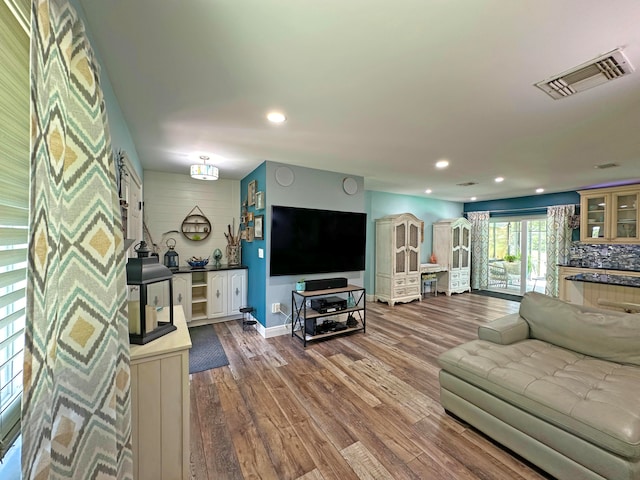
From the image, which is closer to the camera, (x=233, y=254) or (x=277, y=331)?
(x=277, y=331)

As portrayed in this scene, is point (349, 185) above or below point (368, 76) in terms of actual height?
below

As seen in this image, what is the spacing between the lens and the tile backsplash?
473 centimetres

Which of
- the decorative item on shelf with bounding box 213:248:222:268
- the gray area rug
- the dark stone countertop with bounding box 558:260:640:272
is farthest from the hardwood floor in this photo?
the dark stone countertop with bounding box 558:260:640:272

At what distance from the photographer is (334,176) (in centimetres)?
402

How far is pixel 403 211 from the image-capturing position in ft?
20.2

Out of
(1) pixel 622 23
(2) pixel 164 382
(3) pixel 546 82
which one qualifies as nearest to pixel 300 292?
(2) pixel 164 382

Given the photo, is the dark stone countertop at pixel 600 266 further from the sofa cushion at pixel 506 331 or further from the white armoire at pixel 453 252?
the sofa cushion at pixel 506 331

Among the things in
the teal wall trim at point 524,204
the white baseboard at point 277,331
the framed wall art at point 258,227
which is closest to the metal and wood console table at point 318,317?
the white baseboard at point 277,331

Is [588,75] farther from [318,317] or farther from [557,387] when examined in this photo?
[318,317]

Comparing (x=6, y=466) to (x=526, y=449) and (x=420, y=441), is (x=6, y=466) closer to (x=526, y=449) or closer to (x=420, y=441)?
(x=420, y=441)

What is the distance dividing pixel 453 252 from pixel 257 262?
4.80 m

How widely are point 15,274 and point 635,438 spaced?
259cm

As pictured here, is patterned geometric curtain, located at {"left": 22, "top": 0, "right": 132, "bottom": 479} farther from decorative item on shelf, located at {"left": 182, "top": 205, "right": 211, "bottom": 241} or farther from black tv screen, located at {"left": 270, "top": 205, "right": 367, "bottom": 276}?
decorative item on shelf, located at {"left": 182, "top": 205, "right": 211, "bottom": 241}

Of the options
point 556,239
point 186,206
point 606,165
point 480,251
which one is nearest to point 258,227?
point 186,206
